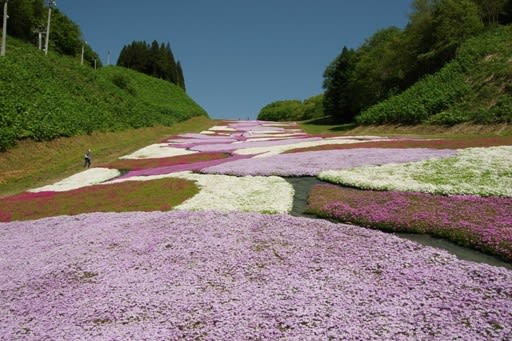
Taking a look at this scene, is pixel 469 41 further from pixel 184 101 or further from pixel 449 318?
pixel 184 101

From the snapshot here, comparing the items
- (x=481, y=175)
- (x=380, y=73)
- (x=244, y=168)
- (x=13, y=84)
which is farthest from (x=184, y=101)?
(x=481, y=175)

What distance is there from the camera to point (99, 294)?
34.3 ft

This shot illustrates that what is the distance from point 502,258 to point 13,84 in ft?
188

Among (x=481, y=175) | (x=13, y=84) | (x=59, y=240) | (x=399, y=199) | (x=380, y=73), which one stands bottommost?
(x=59, y=240)

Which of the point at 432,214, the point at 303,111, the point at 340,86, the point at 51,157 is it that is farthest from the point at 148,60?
the point at 432,214

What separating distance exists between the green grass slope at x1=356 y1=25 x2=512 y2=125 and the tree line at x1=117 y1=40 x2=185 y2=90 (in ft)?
379

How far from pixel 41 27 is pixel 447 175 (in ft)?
322

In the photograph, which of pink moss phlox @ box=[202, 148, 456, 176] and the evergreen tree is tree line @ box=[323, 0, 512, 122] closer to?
the evergreen tree

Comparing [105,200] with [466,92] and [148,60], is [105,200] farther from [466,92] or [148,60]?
[148,60]

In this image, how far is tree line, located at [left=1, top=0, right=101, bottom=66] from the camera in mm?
95500

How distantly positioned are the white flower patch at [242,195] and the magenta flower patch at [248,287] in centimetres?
383

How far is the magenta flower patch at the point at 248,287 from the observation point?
27.5 ft

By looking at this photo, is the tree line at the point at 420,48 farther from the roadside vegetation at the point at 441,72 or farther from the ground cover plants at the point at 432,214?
the ground cover plants at the point at 432,214

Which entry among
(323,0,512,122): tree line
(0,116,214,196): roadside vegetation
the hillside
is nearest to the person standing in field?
(0,116,214,196): roadside vegetation
